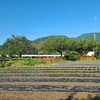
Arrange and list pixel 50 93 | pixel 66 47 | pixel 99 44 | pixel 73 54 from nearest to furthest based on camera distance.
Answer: pixel 50 93
pixel 73 54
pixel 66 47
pixel 99 44

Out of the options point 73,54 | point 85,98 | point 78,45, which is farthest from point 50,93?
point 78,45

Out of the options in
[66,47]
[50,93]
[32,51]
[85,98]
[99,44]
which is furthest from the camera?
[32,51]

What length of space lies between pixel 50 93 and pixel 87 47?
51759mm

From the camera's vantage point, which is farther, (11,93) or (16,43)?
(16,43)

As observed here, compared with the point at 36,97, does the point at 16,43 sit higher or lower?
higher

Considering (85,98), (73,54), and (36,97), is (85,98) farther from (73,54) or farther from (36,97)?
(73,54)

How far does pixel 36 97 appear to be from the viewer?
9.06 m

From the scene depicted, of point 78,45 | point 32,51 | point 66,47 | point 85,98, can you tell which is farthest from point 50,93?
point 32,51

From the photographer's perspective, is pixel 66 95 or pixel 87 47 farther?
pixel 87 47

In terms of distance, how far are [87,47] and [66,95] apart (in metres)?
52.0

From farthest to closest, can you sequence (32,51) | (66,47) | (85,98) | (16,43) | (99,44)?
(32,51)
(16,43)
(99,44)
(66,47)
(85,98)

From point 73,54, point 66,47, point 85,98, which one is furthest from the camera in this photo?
point 66,47

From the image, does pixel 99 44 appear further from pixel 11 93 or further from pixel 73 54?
pixel 11 93

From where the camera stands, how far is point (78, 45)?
59.8m
